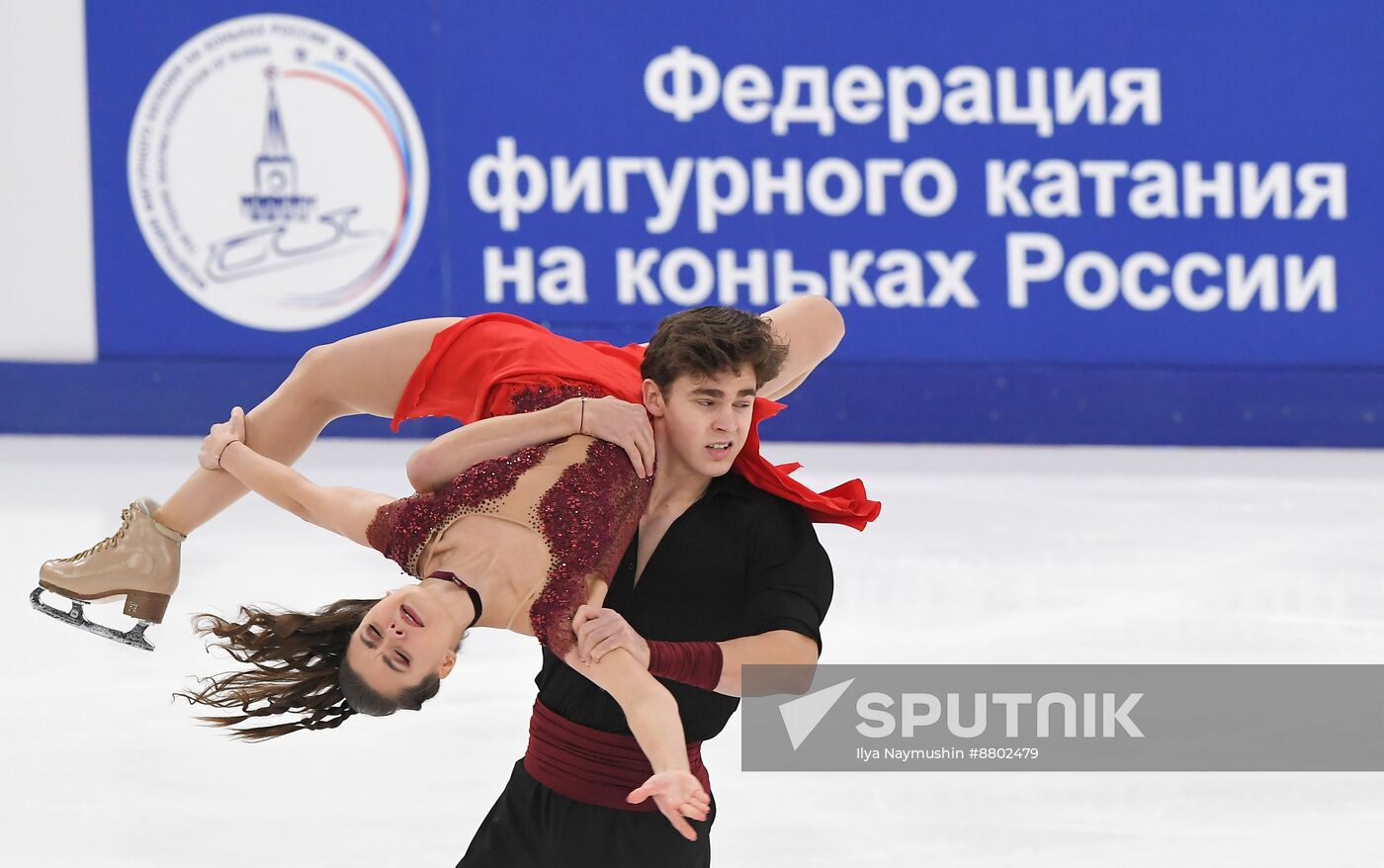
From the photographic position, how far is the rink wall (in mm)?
7520

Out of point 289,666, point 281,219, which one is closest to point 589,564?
point 289,666

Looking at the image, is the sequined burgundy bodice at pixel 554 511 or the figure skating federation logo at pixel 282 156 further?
the figure skating federation logo at pixel 282 156

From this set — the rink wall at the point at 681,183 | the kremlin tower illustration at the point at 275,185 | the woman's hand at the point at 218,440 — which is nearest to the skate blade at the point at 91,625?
the woman's hand at the point at 218,440

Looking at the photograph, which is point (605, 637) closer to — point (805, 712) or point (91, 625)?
point (91, 625)

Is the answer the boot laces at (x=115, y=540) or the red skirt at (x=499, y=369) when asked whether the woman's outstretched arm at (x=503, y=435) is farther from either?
the boot laces at (x=115, y=540)

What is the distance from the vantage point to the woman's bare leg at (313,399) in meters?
3.24

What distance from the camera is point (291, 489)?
2.95 m

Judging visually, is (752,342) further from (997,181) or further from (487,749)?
(997,181)

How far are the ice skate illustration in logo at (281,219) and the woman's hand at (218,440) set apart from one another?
14.5 feet

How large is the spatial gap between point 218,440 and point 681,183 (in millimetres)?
4654

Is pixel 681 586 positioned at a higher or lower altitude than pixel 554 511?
lower

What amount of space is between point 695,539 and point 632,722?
0.30m

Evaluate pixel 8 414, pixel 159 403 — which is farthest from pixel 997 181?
pixel 8 414

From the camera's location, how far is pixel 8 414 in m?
7.66
